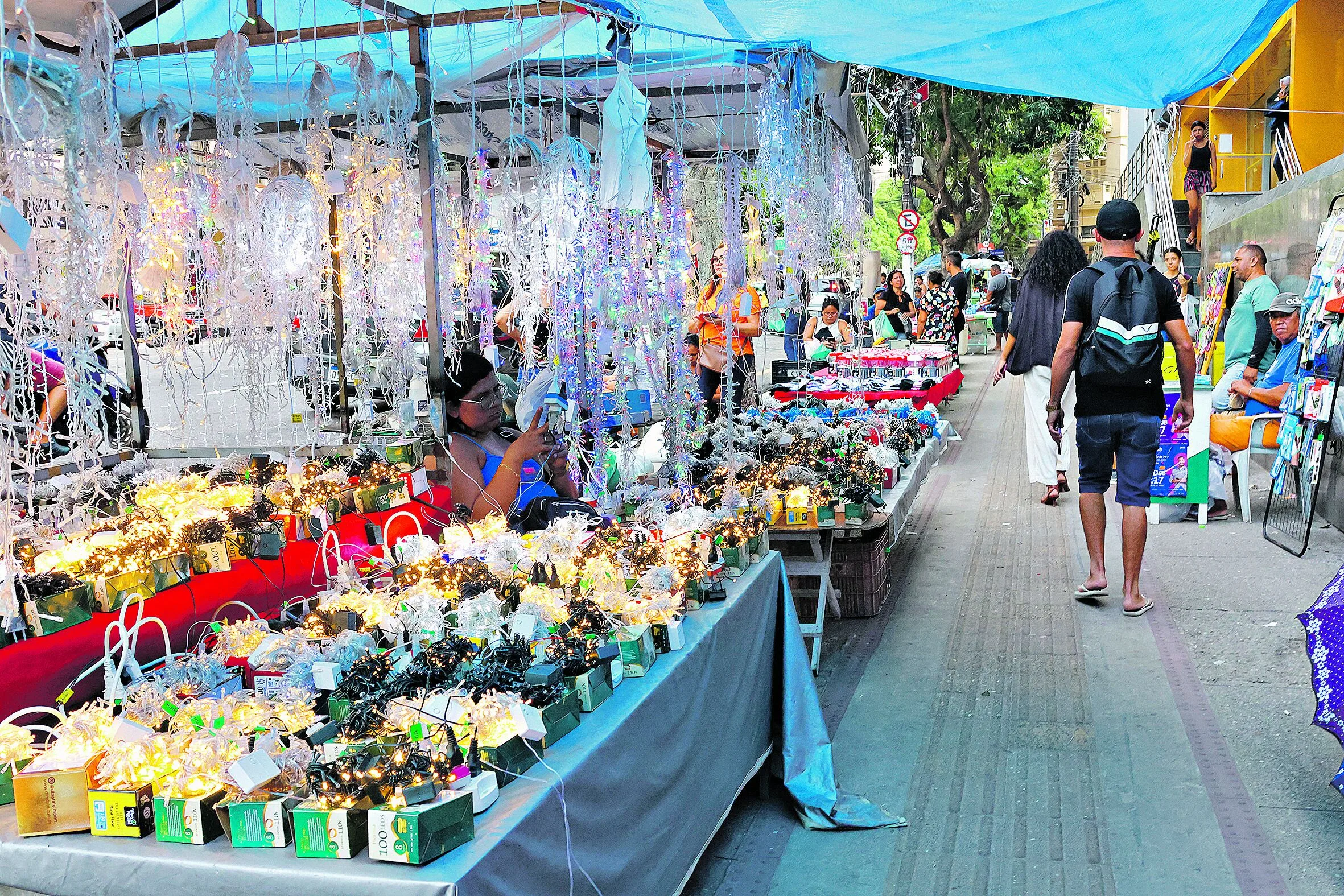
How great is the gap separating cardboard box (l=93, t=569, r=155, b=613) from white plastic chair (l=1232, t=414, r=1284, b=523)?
20.4 ft

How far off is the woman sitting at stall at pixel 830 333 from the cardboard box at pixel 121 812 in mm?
9907

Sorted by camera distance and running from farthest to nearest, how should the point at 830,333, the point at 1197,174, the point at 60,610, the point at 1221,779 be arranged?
the point at 1197,174 < the point at 830,333 < the point at 1221,779 < the point at 60,610

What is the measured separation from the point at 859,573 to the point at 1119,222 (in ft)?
6.38

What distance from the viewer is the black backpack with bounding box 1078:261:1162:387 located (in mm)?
4637

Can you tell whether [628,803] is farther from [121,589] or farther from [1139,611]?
[1139,611]

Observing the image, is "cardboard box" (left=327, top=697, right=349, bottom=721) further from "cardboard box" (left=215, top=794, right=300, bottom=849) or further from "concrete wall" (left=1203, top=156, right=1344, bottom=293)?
"concrete wall" (left=1203, top=156, right=1344, bottom=293)

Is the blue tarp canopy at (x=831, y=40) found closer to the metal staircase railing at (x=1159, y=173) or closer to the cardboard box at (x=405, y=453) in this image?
the cardboard box at (x=405, y=453)

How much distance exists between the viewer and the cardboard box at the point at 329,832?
1601 millimetres

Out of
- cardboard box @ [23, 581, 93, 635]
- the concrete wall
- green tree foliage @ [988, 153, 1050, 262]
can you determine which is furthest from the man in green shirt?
green tree foliage @ [988, 153, 1050, 262]

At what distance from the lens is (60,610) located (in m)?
2.49

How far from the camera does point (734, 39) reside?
4.39 m

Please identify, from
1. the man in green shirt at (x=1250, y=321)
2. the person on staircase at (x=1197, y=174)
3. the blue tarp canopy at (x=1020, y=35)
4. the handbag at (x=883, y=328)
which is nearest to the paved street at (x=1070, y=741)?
the man in green shirt at (x=1250, y=321)

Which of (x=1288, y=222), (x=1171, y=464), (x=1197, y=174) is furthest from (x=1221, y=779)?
(x=1197, y=174)

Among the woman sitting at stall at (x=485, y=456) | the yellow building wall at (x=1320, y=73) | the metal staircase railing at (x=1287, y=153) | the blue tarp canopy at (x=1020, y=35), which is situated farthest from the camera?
the metal staircase railing at (x=1287, y=153)
